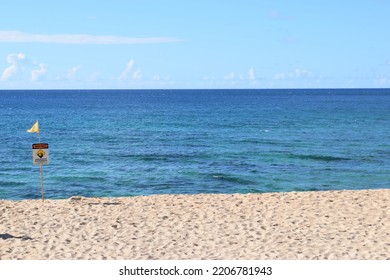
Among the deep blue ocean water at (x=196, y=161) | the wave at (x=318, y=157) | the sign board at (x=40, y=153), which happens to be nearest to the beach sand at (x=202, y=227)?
the sign board at (x=40, y=153)

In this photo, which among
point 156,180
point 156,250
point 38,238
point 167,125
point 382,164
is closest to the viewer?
point 156,250

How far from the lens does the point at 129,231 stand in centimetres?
1176

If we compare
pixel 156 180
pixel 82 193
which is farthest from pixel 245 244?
pixel 156 180

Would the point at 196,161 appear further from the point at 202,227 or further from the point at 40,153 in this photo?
the point at 202,227

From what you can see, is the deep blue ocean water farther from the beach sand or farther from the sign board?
the beach sand

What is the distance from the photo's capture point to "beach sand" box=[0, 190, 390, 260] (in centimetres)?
1015

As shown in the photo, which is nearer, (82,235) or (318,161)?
(82,235)

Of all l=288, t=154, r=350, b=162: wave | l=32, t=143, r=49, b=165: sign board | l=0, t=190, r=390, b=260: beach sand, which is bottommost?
l=288, t=154, r=350, b=162: wave

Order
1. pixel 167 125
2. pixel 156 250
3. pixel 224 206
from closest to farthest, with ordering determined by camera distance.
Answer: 1. pixel 156 250
2. pixel 224 206
3. pixel 167 125

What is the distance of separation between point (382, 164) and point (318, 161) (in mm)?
3349

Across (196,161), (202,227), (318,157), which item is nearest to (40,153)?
(202,227)

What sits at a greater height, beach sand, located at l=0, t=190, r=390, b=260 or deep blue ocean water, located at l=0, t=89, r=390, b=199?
beach sand, located at l=0, t=190, r=390, b=260

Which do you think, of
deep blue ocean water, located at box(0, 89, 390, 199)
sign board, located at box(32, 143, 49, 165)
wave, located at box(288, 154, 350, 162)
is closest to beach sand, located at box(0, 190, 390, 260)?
sign board, located at box(32, 143, 49, 165)

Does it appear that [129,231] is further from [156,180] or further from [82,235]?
[156,180]
